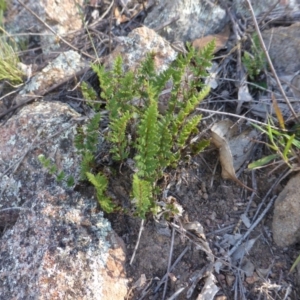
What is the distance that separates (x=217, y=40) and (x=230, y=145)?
797mm

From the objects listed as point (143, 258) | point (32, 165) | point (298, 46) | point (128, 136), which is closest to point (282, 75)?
point (298, 46)

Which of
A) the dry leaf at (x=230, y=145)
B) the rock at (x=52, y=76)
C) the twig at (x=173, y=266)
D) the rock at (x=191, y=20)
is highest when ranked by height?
the rock at (x=52, y=76)

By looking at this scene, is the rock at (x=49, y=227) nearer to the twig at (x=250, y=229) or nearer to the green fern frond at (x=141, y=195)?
the green fern frond at (x=141, y=195)

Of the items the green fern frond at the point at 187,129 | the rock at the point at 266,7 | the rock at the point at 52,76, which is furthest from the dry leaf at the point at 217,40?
the green fern frond at the point at 187,129

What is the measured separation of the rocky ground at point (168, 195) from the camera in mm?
2000

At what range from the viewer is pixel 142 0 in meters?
3.10

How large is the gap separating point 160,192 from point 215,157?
15.8 inches

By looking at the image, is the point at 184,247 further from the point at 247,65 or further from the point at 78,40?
the point at 78,40

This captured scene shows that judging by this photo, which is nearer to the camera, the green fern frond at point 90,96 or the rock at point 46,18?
the green fern frond at point 90,96

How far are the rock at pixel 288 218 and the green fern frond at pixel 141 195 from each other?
0.67 m

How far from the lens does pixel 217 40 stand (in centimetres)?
279

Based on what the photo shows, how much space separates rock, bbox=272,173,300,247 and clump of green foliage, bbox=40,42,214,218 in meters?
0.50

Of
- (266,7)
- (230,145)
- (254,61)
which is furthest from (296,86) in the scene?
(266,7)

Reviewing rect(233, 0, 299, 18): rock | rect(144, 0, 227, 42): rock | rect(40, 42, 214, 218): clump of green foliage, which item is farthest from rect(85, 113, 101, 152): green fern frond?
rect(233, 0, 299, 18): rock
